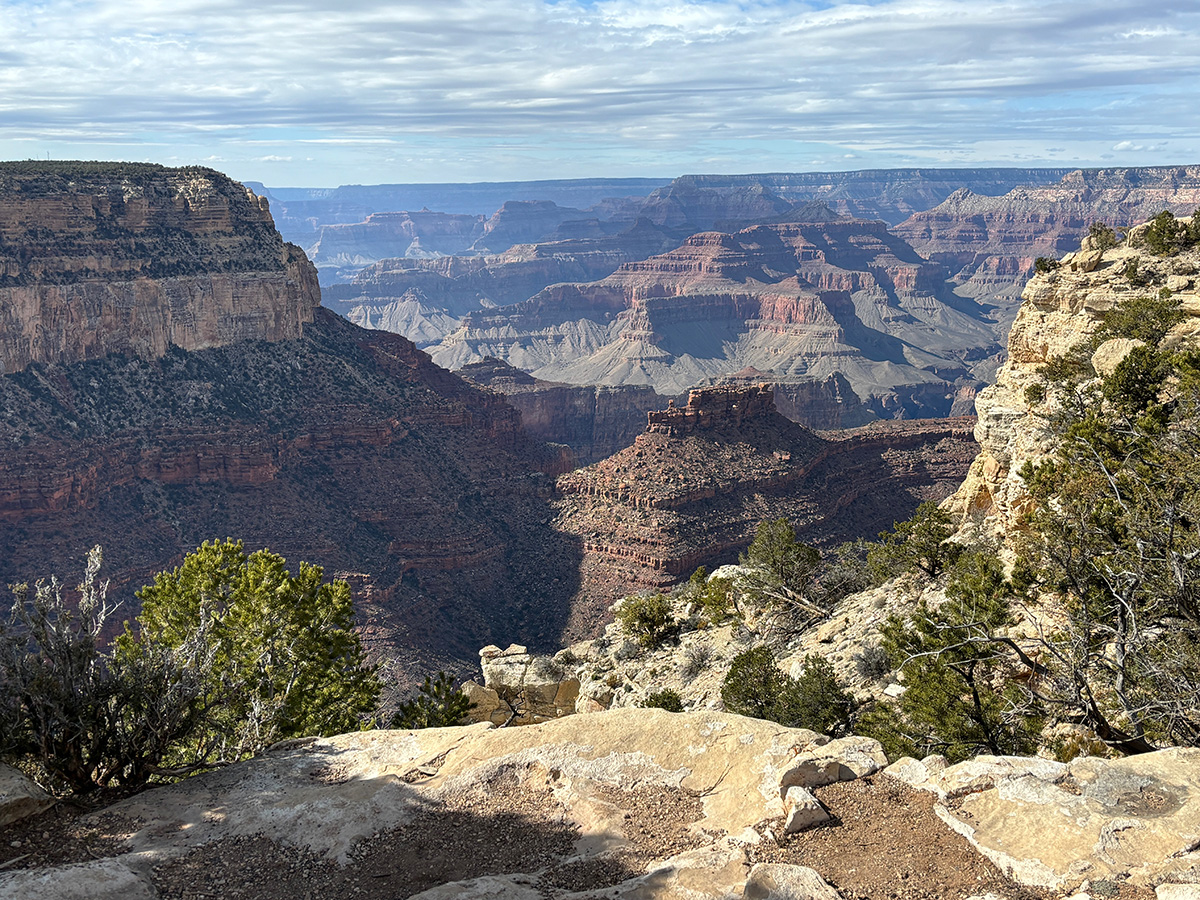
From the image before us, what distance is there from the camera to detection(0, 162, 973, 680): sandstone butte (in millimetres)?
74812

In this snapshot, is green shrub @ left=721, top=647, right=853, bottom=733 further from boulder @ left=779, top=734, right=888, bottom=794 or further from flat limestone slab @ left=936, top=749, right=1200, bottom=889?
flat limestone slab @ left=936, top=749, right=1200, bottom=889

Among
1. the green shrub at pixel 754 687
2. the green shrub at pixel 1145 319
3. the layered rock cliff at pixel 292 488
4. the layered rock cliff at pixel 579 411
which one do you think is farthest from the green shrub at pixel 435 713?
the layered rock cliff at pixel 579 411

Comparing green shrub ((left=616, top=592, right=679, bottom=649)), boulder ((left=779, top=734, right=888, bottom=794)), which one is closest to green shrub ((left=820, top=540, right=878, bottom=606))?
green shrub ((left=616, top=592, right=679, bottom=649))

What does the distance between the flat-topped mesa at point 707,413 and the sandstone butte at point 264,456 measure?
137 cm

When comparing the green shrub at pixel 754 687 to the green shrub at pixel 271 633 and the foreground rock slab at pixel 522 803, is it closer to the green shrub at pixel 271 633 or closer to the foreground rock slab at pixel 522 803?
the foreground rock slab at pixel 522 803

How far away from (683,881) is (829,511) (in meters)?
73.1

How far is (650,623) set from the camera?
44656 mm

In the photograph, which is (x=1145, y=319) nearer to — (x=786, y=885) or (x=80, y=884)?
(x=786, y=885)

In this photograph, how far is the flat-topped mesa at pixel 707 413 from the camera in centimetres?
8781

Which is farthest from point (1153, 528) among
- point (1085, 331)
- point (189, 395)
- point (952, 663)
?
point (189, 395)

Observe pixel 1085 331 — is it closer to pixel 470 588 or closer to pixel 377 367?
pixel 470 588

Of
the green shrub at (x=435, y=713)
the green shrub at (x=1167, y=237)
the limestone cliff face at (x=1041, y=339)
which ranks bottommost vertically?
the green shrub at (x=435, y=713)

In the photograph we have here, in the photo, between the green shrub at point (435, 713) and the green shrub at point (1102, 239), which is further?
the green shrub at point (1102, 239)

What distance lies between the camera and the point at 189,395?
8450cm
